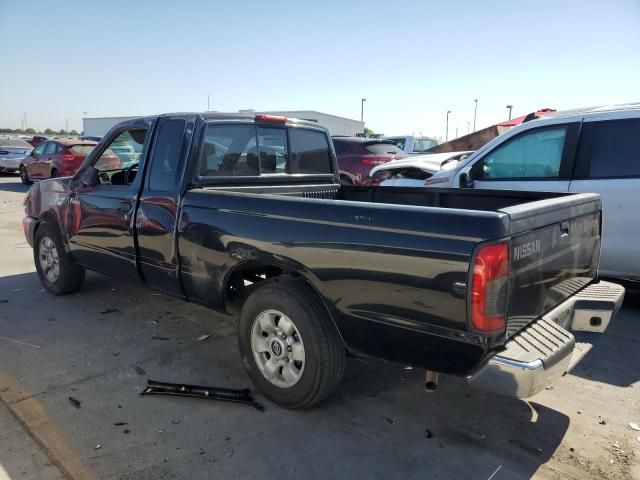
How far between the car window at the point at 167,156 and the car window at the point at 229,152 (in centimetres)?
22

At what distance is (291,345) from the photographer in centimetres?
317

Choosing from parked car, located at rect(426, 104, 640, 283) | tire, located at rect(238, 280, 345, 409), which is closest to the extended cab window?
tire, located at rect(238, 280, 345, 409)

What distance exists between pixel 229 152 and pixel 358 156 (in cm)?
817

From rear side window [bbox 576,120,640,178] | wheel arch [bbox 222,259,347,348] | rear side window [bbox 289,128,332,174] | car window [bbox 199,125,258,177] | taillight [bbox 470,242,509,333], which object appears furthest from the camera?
rear side window [bbox 576,120,640,178]

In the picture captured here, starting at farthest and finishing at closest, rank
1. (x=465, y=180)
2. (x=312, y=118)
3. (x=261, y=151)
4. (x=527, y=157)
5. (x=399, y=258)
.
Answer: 1. (x=312, y=118)
2. (x=465, y=180)
3. (x=527, y=157)
4. (x=261, y=151)
5. (x=399, y=258)

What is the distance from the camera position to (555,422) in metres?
3.16

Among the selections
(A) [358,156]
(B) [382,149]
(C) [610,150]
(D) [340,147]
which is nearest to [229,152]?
(C) [610,150]

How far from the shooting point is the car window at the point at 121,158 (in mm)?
4488

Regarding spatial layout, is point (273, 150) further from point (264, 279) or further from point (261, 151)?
point (264, 279)

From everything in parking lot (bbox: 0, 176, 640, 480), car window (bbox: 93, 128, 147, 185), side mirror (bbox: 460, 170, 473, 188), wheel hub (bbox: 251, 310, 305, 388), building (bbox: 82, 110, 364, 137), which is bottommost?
parking lot (bbox: 0, 176, 640, 480)

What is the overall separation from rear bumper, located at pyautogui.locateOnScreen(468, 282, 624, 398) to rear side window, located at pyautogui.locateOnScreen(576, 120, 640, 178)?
7.05ft

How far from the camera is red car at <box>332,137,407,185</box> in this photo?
1182cm

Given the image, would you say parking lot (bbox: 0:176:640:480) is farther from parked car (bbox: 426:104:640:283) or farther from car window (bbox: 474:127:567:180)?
car window (bbox: 474:127:567:180)

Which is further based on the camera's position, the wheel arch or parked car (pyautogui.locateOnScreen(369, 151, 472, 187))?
parked car (pyautogui.locateOnScreen(369, 151, 472, 187))
